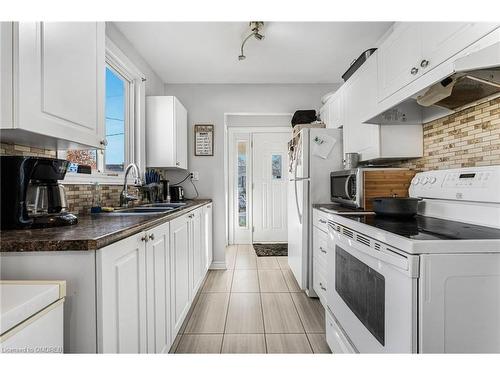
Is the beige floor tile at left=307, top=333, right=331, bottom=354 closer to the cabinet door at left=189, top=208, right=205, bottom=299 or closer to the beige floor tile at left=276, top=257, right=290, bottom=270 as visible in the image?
the cabinet door at left=189, top=208, right=205, bottom=299

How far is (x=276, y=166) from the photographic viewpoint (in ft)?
16.0

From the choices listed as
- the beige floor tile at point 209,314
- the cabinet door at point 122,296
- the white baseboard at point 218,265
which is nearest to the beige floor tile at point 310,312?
the beige floor tile at point 209,314

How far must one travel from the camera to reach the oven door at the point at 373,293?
0.94 metres

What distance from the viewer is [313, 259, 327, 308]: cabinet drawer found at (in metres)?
2.26

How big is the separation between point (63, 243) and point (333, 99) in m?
2.93

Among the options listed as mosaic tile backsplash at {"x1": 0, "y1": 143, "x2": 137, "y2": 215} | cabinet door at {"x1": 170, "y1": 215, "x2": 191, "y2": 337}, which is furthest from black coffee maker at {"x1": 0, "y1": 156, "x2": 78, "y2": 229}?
cabinet door at {"x1": 170, "y1": 215, "x2": 191, "y2": 337}

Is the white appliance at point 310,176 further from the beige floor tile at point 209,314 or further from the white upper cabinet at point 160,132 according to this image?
the white upper cabinet at point 160,132

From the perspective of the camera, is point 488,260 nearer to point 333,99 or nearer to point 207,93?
point 333,99

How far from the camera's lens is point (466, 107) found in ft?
5.16

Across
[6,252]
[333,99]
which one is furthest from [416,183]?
[6,252]

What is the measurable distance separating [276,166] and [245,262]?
5.97ft

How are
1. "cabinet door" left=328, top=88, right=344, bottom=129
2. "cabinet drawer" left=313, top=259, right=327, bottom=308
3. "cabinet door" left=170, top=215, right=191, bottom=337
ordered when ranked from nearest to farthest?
"cabinet door" left=170, top=215, right=191, bottom=337 → "cabinet drawer" left=313, top=259, right=327, bottom=308 → "cabinet door" left=328, top=88, right=344, bottom=129

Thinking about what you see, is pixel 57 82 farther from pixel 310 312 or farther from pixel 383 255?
pixel 310 312

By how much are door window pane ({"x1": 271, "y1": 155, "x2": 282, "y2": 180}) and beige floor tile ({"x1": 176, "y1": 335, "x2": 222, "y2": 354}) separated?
3236 millimetres
